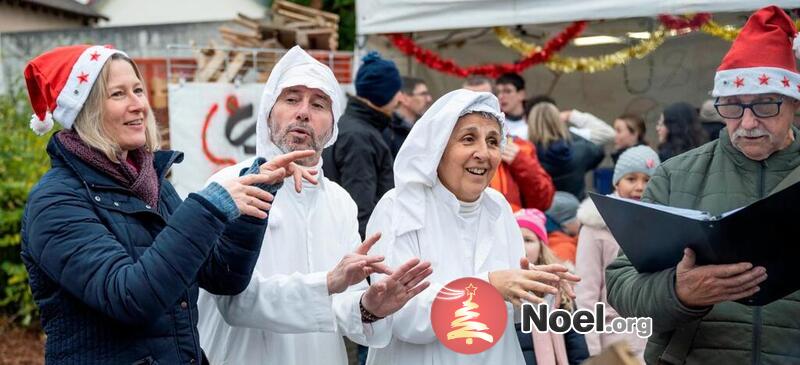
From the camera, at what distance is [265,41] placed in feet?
33.5

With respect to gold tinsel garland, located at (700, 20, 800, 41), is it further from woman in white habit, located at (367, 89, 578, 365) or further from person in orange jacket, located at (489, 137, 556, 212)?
woman in white habit, located at (367, 89, 578, 365)

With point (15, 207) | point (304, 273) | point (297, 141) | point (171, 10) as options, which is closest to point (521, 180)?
point (297, 141)

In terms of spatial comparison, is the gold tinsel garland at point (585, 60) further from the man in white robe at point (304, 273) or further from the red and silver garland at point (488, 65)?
the man in white robe at point (304, 273)

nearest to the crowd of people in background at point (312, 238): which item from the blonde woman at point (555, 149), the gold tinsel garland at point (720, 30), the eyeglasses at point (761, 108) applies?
the eyeglasses at point (761, 108)

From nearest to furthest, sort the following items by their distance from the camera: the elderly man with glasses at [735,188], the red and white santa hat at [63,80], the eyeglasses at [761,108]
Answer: the red and white santa hat at [63,80], the elderly man with glasses at [735,188], the eyeglasses at [761,108]

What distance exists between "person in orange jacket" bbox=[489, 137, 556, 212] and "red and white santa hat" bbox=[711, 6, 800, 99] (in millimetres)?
2344

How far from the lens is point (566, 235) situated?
20.0 ft

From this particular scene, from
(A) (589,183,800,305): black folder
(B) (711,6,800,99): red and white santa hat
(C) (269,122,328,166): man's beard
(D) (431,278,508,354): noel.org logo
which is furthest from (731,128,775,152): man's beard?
(C) (269,122,328,166): man's beard

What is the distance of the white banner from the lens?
8.68 m

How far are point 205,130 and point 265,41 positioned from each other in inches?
72.2

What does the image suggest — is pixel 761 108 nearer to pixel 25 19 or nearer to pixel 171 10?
pixel 25 19

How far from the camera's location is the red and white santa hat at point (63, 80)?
9.15 feet

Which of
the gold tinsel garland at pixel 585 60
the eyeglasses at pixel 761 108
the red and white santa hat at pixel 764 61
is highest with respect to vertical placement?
the red and white santa hat at pixel 764 61

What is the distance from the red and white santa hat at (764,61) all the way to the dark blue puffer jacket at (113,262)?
62.4 inches
